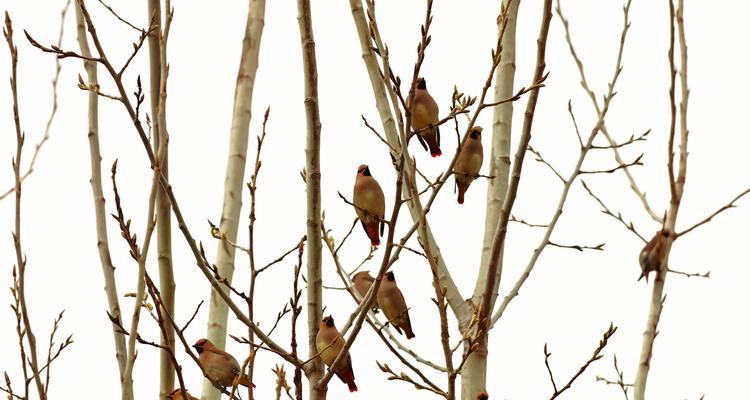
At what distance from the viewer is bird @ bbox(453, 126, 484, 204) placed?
5652mm

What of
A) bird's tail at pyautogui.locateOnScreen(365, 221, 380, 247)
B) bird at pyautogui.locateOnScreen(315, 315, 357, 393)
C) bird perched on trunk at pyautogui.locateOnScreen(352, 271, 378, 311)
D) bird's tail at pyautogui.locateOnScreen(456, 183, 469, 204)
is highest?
bird's tail at pyautogui.locateOnScreen(456, 183, 469, 204)

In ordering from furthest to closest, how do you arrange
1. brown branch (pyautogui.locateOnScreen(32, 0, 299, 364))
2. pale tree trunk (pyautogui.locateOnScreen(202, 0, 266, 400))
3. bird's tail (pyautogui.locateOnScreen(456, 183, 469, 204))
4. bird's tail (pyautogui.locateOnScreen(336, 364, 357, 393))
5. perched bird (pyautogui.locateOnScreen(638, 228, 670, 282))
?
bird's tail (pyautogui.locateOnScreen(456, 183, 469, 204)), bird's tail (pyautogui.locateOnScreen(336, 364, 357, 393)), pale tree trunk (pyautogui.locateOnScreen(202, 0, 266, 400)), brown branch (pyautogui.locateOnScreen(32, 0, 299, 364)), perched bird (pyautogui.locateOnScreen(638, 228, 670, 282))

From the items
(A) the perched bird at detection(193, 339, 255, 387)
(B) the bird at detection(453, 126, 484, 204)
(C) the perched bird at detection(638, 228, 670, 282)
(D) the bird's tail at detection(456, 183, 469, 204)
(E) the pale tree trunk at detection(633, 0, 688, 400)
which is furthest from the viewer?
(D) the bird's tail at detection(456, 183, 469, 204)

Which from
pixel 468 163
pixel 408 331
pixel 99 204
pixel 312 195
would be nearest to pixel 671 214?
pixel 312 195

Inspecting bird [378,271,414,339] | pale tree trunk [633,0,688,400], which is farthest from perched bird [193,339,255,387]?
pale tree trunk [633,0,688,400]

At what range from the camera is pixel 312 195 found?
3.42 meters

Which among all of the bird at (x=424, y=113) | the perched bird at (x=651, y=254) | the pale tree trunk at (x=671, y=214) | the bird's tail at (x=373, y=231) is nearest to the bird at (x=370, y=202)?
the bird's tail at (x=373, y=231)

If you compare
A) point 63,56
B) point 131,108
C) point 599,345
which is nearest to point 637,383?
point 599,345

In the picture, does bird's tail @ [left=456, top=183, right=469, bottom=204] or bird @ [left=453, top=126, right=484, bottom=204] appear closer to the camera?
bird @ [left=453, top=126, right=484, bottom=204]

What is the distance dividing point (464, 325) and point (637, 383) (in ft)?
7.15

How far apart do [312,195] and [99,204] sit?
75 cm

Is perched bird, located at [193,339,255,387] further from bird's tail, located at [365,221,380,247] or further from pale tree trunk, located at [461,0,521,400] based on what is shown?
bird's tail, located at [365,221,380,247]

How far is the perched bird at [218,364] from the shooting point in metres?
4.07

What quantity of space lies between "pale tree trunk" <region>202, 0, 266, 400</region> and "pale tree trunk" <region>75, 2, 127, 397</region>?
0.64m
